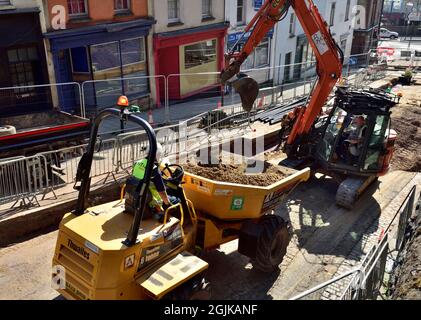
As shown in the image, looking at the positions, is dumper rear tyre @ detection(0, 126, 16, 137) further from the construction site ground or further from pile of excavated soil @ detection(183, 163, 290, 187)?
pile of excavated soil @ detection(183, 163, 290, 187)

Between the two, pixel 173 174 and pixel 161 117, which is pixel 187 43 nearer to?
pixel 161 117

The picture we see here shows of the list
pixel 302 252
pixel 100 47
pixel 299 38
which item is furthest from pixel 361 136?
pixel 299 38

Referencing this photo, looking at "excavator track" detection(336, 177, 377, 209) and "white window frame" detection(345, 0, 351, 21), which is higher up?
"white window frame" detection(345, 0, 351, 21)

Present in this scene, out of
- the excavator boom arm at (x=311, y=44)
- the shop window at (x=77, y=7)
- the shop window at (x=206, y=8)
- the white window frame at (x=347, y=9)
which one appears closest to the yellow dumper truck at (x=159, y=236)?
the excavator boom arm at (x=311, y=44)

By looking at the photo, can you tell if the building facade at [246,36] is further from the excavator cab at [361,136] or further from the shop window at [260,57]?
the excavator cab at [361,136]

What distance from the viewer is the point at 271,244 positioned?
7.35m

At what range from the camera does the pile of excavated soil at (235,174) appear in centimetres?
786

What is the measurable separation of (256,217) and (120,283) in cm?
284

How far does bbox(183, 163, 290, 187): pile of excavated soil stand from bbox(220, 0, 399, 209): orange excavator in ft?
7.67

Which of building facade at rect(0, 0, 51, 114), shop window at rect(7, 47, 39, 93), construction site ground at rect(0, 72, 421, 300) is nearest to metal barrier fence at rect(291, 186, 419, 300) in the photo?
construction site ground at rect(0, 72, 421, 300)

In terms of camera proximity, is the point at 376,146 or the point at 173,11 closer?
the point at 376,146

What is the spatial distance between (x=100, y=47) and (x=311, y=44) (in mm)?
8293

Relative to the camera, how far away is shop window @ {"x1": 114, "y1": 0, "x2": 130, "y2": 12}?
1623cm
